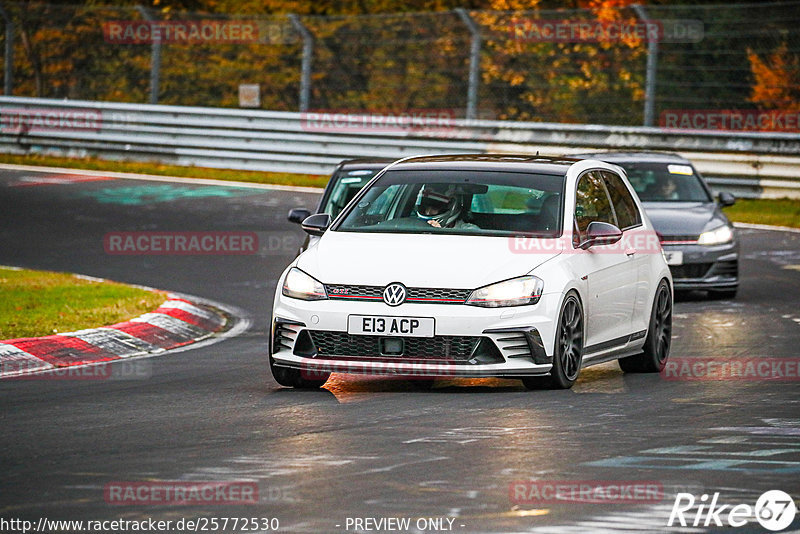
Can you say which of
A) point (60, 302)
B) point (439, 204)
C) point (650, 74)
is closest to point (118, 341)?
point (60, 302)

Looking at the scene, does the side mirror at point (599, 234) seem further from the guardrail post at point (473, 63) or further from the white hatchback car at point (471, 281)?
the guardrail post at point (473, 63)

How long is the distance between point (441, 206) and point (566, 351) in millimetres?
1351

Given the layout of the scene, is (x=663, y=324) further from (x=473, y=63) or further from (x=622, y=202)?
(x=473, y=63)

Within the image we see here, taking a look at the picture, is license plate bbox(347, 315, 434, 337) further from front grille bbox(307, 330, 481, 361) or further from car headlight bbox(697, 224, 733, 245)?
car headlight bbox(697, 224, 733, 245)

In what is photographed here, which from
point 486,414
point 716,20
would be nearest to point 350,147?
point 716,20

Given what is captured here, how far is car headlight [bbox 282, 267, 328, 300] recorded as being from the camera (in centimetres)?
973

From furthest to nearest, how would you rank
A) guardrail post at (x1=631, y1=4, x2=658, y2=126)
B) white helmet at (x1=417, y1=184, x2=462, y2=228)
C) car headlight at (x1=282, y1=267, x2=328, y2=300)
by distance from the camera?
guardrail post at (x1=631, y1=4, x2=658, y2=126) → white helmet at (x1=417, y1=184, x2=462, y2=228) → car headlight at (x1=282, y1=267, x2=328, y2=300)

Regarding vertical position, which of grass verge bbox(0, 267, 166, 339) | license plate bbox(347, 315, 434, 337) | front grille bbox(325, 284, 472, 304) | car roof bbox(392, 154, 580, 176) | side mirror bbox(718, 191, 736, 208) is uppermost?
car roof bbox(392, 154, 580, 176)

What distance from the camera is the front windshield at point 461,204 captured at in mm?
10336

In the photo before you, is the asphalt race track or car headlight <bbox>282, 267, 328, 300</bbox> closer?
the asphalt race track

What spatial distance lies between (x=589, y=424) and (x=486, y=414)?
0.63 m

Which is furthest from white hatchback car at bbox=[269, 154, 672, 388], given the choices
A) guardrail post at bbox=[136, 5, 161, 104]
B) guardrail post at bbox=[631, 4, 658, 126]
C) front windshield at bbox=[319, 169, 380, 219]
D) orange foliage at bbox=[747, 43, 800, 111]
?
guardrail post at bbox=[136, 5, 161, 104]

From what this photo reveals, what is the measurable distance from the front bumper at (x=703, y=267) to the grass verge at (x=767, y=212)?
7.46m

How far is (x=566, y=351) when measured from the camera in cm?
993
